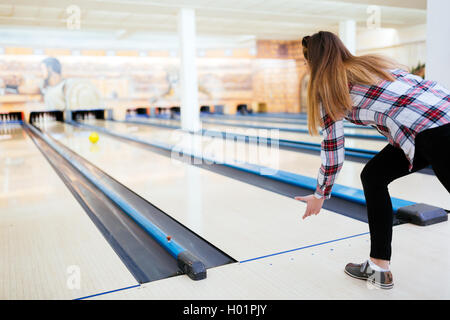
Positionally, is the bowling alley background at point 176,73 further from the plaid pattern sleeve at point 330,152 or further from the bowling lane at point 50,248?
the plaid pattern sleeve at point 330,152

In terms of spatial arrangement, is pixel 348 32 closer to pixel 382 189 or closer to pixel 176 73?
pixel 176 73

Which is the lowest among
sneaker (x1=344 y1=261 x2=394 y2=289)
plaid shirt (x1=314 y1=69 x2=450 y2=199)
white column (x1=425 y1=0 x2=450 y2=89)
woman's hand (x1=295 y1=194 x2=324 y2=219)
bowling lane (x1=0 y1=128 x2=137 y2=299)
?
bowling lane (x1=0 y1=128 x2=137 y2=299)

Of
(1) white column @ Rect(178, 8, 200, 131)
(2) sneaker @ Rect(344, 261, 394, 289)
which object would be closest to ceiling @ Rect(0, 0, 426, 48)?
(1) white column @ Rect(178, 8, 200, 131)

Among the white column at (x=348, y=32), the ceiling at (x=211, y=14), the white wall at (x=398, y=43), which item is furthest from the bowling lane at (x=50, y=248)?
the white wall at (x=398, y=43)

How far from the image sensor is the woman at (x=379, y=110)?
136cm

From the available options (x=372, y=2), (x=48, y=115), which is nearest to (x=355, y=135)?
(x=372, y=2)

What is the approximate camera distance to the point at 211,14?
9039 mm

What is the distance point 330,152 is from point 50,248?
5.34 ft

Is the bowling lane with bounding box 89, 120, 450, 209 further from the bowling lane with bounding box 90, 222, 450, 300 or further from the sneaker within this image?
the sneaker

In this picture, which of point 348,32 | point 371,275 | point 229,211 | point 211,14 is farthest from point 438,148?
point 348,32

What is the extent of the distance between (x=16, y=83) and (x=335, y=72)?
42.4 feet

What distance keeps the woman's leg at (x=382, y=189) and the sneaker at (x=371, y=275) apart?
2.6 inches

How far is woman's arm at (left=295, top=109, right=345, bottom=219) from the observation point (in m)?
1.51

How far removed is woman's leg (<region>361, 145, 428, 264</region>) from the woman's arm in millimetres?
135
